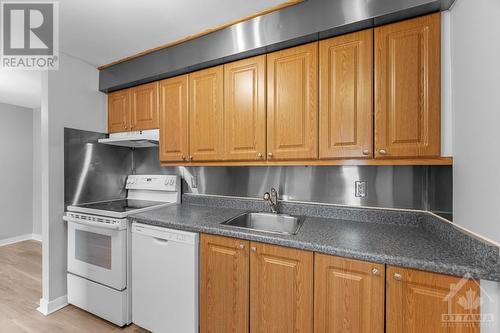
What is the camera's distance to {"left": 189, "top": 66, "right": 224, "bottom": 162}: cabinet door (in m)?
1.89

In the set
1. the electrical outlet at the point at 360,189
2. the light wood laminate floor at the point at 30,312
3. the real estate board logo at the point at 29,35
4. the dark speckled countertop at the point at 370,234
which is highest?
the real estate board logo at the point at 29,35

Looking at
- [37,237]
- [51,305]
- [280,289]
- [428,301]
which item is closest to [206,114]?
[280,289]

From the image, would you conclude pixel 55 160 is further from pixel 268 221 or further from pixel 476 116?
pixel 476 116

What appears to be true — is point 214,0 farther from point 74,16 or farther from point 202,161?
point 202,161

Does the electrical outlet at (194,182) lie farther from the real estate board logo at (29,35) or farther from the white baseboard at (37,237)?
the white baseboard at (37,237)

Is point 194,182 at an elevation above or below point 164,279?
above

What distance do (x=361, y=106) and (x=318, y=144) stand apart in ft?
1.13

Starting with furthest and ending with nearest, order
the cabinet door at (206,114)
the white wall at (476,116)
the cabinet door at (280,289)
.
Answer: the cabinet door at (206,114)
the cabinet door at (280,289)
the white wall at (476,116)

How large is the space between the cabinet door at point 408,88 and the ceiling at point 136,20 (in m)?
0.79

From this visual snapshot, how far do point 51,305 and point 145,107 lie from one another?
2021 millimetres

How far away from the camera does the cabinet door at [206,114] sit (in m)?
1.89

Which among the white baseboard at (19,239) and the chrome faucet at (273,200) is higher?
the chrome faucet at (273,200)

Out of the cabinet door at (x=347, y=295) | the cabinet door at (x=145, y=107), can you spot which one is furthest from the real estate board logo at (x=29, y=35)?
the cabinet door at (x=347, y=295)

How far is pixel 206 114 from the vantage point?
195 centimetres
